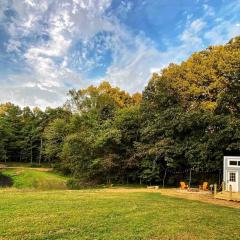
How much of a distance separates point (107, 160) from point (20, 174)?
722 inches

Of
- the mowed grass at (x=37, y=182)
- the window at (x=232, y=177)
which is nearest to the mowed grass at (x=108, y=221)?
the window at (x=232, y=177)

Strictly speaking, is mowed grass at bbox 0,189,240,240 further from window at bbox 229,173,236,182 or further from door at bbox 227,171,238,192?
window at bbox 229,173,236,182

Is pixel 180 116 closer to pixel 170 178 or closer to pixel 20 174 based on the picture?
pixel 170 178

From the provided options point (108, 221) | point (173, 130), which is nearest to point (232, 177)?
point (173, 130)

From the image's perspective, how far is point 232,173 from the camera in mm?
22703

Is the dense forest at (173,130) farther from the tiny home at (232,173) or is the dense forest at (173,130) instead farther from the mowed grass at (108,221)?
the mowed grass at (108,221)

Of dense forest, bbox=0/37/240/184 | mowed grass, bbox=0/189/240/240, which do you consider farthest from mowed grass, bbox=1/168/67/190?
mowed grass, bbox=0/189/240/240

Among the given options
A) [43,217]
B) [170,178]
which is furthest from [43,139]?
[43,217]

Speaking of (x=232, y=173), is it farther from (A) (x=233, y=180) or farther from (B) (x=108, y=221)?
(B) (x=108, y=221)

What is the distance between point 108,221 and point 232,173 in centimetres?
1580

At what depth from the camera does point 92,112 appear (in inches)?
1690

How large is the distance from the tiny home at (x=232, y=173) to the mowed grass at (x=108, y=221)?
34.5 feet

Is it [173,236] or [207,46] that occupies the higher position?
[207,46]

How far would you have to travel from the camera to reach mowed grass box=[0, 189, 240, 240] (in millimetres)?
8258
